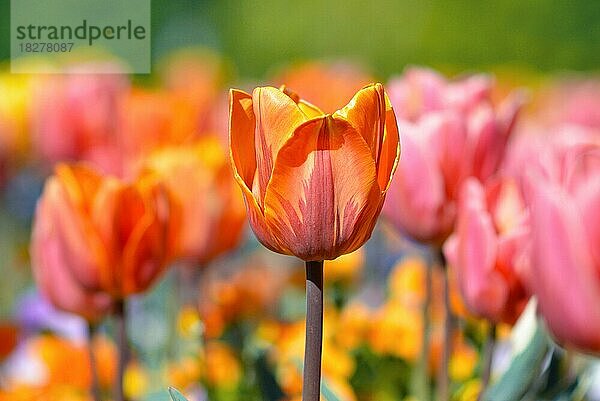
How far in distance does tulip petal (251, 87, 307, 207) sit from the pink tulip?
12cm

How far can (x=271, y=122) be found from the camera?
1.41 ft

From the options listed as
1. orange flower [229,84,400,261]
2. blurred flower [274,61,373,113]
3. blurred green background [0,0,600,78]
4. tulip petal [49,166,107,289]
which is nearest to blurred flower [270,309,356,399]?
tulip petal [49,166,107,289]

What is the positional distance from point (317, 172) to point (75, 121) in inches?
26.3

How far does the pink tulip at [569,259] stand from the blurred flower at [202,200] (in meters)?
0.29

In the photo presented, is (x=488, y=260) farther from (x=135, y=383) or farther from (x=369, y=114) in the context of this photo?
(x=135, y=383)

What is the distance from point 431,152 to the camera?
0.66m

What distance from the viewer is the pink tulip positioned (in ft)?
1.51

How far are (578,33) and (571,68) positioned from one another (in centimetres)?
16

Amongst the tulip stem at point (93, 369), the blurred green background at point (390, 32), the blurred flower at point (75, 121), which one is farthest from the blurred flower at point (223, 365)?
the blurred green background at point (390, 32)

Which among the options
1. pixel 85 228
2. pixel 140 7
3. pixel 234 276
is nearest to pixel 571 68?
pixel 234 276

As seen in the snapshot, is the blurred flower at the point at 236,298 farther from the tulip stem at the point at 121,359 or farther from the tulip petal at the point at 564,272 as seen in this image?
the tulip petal at the point at 564,272

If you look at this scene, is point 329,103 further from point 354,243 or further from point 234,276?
point 354,243

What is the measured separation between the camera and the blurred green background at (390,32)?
9.23 feet

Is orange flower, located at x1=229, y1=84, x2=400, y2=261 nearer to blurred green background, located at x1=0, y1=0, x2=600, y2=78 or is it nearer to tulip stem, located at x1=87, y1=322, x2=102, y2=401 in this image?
tulip stem, located at x1=87, y1=322, x2=102, y2=401
